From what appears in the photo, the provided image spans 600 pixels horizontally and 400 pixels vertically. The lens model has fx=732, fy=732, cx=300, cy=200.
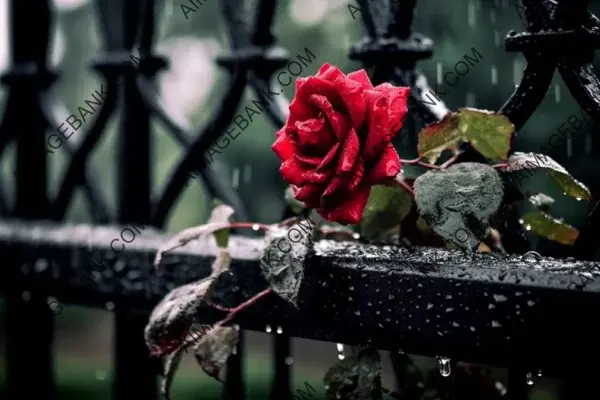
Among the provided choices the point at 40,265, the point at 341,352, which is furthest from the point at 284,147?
the point at 40,265

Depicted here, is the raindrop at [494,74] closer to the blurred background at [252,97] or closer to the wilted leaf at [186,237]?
the blurred background at [252,97]

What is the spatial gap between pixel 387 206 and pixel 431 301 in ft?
0.50

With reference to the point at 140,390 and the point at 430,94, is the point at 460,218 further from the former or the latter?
the point at 140,390

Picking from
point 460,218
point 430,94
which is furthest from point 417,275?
point 430,94

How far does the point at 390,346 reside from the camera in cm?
87

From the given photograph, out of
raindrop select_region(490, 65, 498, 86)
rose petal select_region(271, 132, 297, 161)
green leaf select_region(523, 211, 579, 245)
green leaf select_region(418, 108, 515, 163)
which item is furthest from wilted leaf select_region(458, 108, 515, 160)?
raindrop select_region(490, 65, 498, 86)

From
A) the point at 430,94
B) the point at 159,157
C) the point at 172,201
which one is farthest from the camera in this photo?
the point at 159,157

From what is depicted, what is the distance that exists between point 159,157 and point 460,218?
1069cm

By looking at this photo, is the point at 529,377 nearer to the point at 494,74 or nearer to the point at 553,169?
the point at 553,169

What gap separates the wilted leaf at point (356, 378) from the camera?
0.88 metres

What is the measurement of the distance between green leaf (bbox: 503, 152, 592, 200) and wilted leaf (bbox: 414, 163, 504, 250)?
0.11 feet

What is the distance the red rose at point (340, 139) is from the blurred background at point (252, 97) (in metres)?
0.45

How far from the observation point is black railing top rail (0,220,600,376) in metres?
0.77

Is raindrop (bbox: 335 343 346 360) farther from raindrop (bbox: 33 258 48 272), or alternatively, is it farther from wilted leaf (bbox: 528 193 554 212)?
raindrop (bbox: 33 258 48 272)
